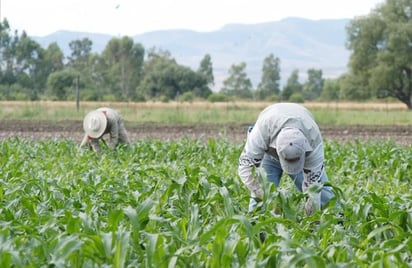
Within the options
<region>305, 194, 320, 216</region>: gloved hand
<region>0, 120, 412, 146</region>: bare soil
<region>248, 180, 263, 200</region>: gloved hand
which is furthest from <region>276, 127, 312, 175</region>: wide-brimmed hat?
<region>0, 120, 412, 146</region>: bare soil

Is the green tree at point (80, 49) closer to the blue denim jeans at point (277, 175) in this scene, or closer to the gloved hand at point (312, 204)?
the blue denim jeans at point (277, 175)

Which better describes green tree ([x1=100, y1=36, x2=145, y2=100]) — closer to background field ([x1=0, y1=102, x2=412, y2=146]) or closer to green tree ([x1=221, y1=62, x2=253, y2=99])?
green tree ([x1=221, y1=62, x2=253, y2=99])

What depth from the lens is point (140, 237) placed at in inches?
213

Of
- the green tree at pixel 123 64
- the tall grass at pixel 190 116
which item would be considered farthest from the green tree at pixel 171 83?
the tall grass at pixel 190 116

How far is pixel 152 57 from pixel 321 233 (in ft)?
300

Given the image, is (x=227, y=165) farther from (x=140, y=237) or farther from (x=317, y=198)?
(x=140, y=237)

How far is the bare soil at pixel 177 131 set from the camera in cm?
2333

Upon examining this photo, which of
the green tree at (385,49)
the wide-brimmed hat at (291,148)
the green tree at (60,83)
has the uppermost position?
the green tree at (385,49)

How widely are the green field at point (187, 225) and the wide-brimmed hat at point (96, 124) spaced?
2.88 metres

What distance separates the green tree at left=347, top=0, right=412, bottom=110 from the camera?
55625mm

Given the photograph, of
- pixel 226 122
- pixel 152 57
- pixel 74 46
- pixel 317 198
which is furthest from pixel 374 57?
pixel 74 46

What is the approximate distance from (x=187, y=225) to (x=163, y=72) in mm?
61197

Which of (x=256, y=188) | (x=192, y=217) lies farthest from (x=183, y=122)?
(x=192, y=217)

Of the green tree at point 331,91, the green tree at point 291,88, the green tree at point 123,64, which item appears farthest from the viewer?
the green tree at point 331,91
